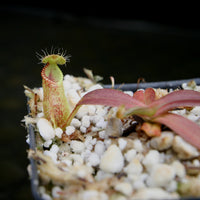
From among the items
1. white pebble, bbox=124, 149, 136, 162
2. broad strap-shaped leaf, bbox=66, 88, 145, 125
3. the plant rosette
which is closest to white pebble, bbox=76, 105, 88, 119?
the plant rosette

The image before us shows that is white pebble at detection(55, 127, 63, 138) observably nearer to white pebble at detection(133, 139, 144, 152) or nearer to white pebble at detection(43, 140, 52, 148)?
white pebble at detection(43, 140, 52, 148)

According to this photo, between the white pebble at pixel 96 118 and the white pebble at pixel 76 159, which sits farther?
the white pebble at pixel 96 118

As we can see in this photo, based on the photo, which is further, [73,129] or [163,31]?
[163,31]

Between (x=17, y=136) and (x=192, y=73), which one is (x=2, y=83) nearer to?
(x=17, y=136)

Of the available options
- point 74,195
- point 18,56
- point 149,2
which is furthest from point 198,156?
point 149,2

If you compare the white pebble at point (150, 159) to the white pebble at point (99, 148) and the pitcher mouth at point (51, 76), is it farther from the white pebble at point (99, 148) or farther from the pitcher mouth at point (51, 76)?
the pitcher mouth at point (51, 76)

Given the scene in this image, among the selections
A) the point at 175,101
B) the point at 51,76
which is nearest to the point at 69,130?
the point at 51,76

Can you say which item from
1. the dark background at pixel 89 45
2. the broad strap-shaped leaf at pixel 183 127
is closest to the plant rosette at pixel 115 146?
the broad strap-shaped leaf at pixel 183 127

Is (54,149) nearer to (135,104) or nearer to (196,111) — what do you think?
(135,104)
